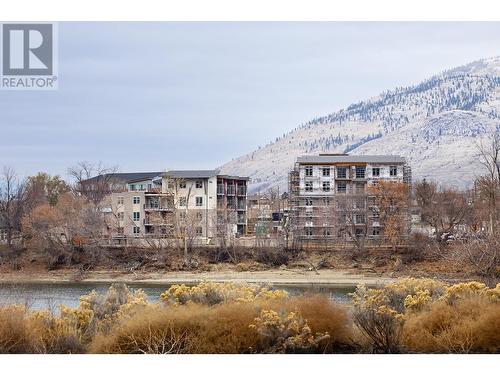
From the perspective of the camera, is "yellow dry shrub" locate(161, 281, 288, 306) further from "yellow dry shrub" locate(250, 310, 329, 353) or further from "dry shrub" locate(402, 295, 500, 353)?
"dry shrub" locate(402, 295, 500, 353)

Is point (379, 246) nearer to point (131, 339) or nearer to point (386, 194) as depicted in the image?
point (386, 194)

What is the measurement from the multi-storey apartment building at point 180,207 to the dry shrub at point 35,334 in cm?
3442

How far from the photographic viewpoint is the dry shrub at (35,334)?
452 inches

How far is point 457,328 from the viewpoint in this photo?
38.5 feet

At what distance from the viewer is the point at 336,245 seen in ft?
149

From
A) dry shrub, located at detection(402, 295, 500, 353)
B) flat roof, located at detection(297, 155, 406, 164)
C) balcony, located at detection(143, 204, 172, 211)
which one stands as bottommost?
dry shrub, located at detection(402, 295, 500, 353)

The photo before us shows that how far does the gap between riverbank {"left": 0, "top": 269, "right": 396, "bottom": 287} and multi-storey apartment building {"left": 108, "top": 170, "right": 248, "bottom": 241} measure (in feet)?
18.6

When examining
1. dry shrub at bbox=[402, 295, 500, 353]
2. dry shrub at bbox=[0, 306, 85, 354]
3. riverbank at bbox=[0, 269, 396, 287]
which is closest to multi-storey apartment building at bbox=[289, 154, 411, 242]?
riverbank at bbox=[0, 269, 396, 287]

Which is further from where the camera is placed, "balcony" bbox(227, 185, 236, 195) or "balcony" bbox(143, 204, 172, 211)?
"balcony" bbox(227, 185, 236, 195)

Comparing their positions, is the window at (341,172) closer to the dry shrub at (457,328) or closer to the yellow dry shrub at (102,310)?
the yellow dry shrub at (102,310)

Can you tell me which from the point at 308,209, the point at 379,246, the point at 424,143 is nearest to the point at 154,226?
the point at 308,209

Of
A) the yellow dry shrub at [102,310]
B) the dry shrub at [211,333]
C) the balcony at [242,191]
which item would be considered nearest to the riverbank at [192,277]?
the balcony at [242,191]

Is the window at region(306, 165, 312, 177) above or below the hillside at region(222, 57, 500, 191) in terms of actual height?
below

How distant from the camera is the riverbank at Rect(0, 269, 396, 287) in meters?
38.8
